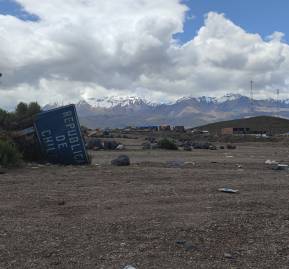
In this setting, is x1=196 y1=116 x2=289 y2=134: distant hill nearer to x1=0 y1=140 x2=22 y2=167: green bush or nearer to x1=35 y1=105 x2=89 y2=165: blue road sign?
x1=35 y1=105 x2=89 y2=165: blue road sign

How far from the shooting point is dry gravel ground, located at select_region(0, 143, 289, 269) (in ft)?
28.4

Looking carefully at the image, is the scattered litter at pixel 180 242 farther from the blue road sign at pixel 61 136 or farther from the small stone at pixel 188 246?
the blue road sign at pixel 61 136

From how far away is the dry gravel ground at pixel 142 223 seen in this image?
8.66m

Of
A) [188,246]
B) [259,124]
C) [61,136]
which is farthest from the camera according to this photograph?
[259,124]

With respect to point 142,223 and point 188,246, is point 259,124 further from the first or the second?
point 188,246

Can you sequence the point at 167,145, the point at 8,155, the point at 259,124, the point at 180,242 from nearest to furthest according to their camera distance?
the point at 180,242, the point at 8,155, the point at 167,145, the point at 259,124

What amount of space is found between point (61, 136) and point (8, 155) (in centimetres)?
302

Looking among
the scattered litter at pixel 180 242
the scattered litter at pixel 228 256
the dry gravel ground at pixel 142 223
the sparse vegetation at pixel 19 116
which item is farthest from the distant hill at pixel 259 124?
the scattered litter at pixel 228 256

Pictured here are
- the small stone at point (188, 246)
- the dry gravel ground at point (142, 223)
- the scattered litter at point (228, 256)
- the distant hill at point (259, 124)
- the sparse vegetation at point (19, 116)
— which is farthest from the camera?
the distant hill at point (259, 124)

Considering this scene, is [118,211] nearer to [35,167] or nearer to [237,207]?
[237,207]

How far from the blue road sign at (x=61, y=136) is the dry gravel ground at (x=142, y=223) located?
674 centimetres

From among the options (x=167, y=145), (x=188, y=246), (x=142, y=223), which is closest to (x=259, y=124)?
(x=167, y=145)

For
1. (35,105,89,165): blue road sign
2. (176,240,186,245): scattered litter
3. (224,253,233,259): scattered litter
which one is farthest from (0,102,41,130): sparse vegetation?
Answer: (224,253,233,259): scattered litter

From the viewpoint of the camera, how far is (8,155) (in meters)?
22.1
